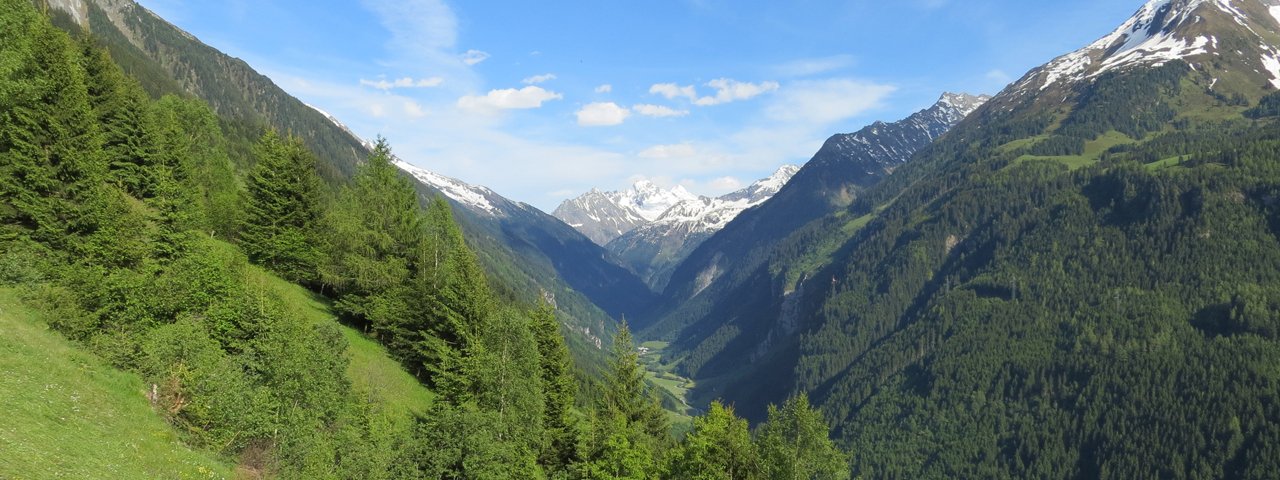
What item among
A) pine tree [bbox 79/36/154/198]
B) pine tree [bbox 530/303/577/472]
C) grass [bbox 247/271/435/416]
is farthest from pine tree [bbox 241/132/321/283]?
pine tree [bbox 530/303/577/472]

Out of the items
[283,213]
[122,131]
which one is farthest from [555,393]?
[122,131]

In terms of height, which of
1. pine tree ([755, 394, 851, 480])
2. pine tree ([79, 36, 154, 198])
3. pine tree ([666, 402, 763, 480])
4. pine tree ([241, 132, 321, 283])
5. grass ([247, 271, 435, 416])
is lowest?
pine tree ([755, 394, 851, 480])

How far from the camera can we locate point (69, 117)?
44.2 metres

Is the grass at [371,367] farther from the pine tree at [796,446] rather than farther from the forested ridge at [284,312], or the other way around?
the pine tree at [796,446]

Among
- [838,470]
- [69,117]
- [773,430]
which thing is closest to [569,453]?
[773,430]

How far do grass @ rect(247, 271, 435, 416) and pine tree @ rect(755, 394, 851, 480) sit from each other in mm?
29434

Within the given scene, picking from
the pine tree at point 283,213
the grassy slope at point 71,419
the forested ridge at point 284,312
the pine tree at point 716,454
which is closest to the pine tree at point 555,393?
the forested ridge at point 284,312

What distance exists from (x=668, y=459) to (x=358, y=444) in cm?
2699

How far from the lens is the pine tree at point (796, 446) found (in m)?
56.8

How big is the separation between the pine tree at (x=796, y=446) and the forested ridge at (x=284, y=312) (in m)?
0.25

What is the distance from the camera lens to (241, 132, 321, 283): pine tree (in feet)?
213

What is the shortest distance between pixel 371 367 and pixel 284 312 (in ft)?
42.2

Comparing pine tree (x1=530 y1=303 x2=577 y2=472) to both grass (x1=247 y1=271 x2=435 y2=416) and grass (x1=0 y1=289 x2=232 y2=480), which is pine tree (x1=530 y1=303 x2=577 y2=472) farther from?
grass (x1=0 y1=289 x2=232 y2=480)

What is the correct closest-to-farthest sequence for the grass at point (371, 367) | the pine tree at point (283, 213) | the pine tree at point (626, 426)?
1. the pine tree at point (626, 426)
2. the grass at point (371, 367)
3. the pine tree at point (283, 213)
